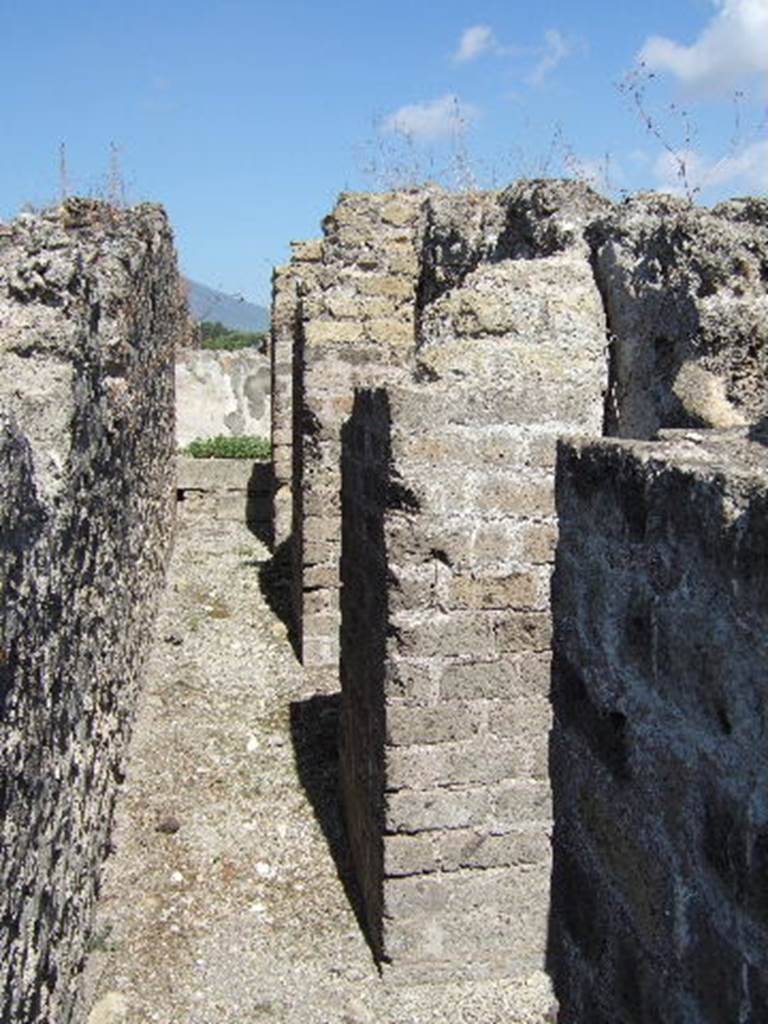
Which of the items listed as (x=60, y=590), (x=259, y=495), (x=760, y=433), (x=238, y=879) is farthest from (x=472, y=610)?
(x=259, y=495)

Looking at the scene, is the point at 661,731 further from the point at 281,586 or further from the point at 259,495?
the point at 259,495

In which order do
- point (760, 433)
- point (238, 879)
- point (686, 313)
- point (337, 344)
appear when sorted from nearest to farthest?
point (760, 433)
point (686, 313)
point (238, 879)
point (337, 344)

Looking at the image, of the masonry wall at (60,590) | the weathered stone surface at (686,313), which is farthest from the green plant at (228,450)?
the weathered stone surface at (686,313)

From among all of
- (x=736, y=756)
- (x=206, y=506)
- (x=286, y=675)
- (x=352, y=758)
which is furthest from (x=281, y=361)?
(x=736, y=756)

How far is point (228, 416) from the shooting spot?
1664 cm

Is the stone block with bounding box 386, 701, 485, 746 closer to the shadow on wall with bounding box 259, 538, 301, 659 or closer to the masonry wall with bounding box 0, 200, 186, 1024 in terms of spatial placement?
the masonry wall with bounding box 0, 200, 186, 1024

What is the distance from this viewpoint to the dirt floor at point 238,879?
147 inches

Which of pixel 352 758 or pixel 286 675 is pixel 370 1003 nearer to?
pixel 352 758

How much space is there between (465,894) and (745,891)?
100 inches

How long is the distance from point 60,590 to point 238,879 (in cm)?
201

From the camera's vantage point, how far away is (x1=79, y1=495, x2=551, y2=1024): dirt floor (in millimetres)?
3746

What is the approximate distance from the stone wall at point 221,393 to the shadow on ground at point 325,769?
10.5m

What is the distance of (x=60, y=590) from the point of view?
9.66 feet

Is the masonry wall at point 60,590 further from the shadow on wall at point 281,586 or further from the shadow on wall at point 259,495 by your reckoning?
the shadow on wall at point 259,495
